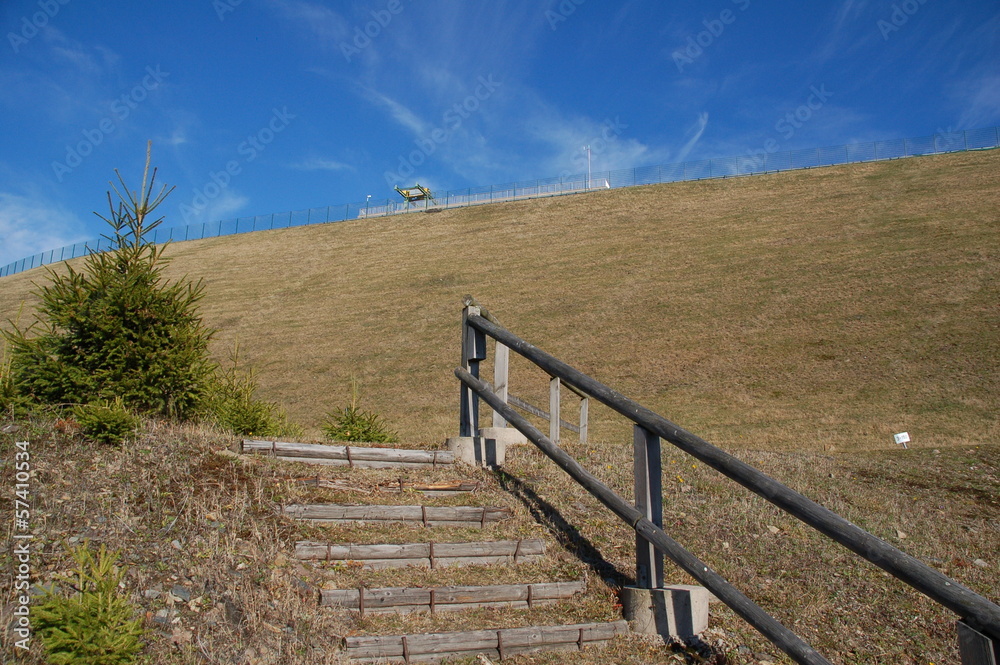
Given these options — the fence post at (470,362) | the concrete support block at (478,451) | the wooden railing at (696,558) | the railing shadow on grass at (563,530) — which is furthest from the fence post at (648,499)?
the fence post at (470,362)

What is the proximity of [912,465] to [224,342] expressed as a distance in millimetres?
28748

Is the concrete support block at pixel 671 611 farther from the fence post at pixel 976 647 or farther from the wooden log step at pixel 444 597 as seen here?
the fence post at pixel 976 647

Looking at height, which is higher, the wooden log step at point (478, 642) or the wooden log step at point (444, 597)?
the wooden log step at point (444, 597)

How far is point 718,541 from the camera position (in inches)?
218

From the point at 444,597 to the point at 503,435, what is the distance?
2.44 m

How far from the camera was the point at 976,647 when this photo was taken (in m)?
2.50

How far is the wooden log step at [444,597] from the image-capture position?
155 inches

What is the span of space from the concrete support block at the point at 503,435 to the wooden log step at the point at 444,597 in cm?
208

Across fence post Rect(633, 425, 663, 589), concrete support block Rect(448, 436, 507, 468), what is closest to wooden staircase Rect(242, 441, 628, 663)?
fence post Rect(633, 425, 663, 589)

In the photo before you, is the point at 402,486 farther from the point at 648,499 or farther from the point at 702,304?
the point at 702,304

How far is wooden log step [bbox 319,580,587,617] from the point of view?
3944 millimetres

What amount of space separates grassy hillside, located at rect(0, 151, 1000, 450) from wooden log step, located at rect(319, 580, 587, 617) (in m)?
11.3
